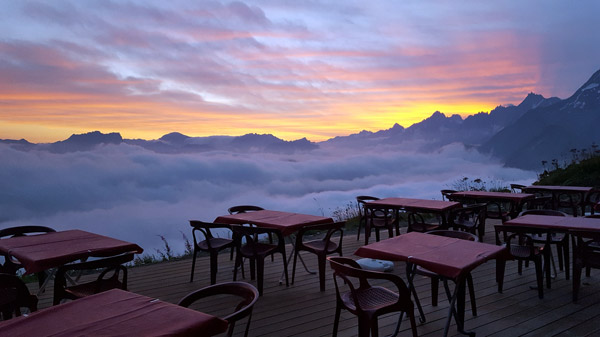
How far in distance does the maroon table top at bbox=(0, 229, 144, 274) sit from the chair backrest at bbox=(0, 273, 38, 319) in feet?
0.82

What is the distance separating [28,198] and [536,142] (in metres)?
127

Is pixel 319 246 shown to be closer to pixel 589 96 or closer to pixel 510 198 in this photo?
pixel 510 198

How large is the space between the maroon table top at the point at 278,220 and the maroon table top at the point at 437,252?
5.15 feet

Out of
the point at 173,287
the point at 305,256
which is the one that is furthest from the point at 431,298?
the point at 173,287

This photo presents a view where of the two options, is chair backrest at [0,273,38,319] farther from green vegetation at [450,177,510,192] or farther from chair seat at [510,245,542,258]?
green vegetation at [450,177,510,192]

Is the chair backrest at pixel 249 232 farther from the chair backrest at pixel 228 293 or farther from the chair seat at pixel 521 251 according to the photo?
the chair seat at pixel 521 251

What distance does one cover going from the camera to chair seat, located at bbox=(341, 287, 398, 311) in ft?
9.05

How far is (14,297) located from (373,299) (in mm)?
2838

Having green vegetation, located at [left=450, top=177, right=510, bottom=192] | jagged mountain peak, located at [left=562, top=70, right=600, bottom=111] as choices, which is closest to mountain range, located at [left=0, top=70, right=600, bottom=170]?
jagged mountain peak, located at [left=562, top=70, right=600, bottom=111]

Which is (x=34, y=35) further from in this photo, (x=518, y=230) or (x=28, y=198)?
(x=28, y=198)

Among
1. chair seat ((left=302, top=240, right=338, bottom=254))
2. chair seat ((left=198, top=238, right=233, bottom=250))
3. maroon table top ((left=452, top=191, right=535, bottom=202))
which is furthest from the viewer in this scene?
maroon table top ((left=452, top=191, right=535, bottom=202))

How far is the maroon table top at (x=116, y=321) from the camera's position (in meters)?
1.70

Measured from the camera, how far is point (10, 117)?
10023 mm

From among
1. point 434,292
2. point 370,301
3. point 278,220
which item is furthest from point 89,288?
point 434,292
